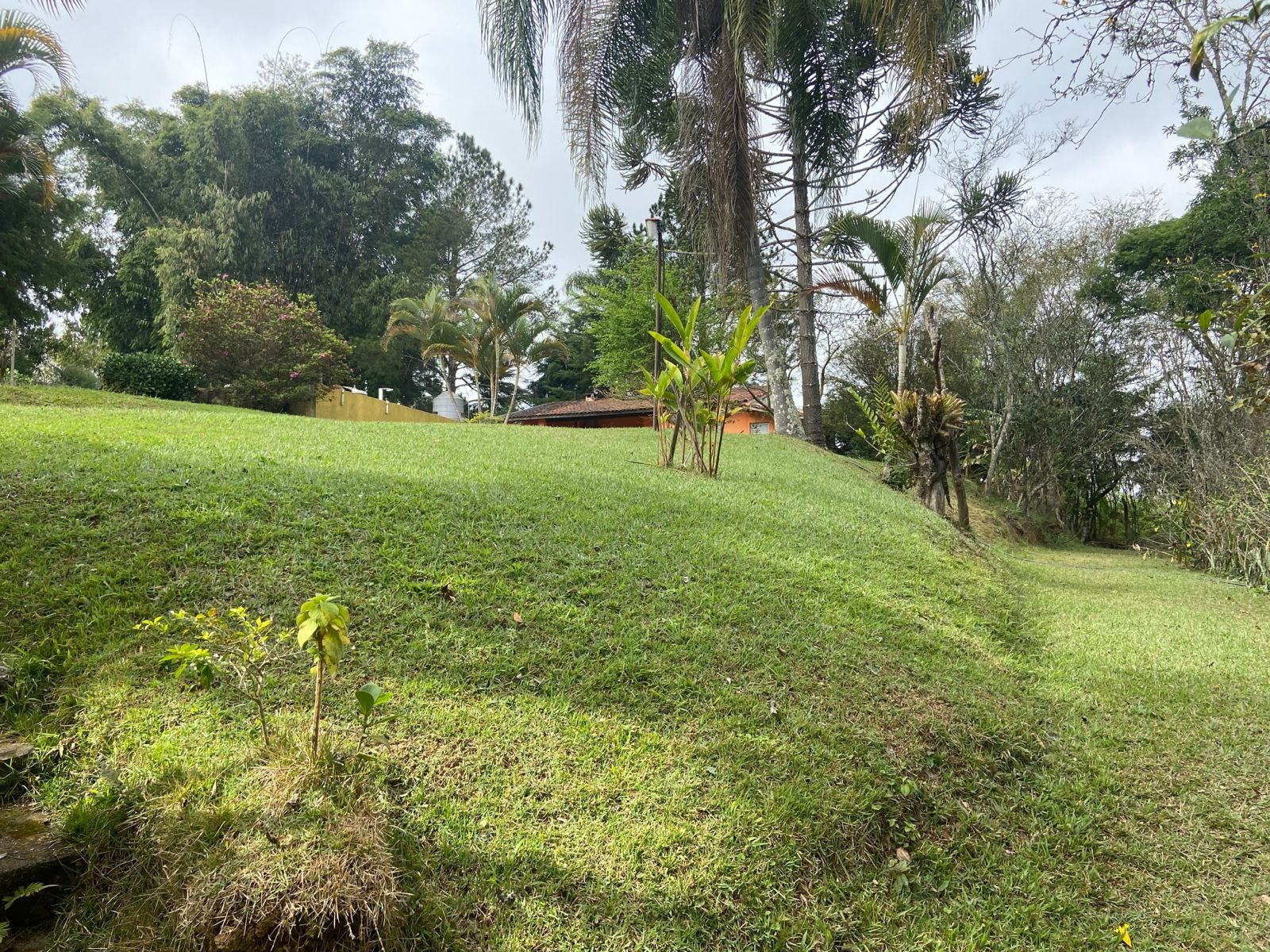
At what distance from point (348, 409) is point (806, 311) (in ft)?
42.3

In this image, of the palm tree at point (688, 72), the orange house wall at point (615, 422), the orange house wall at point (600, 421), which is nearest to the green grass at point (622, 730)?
the palm tree at point (688, 72)

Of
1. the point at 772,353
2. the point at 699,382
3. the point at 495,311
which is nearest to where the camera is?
the point at 699,382

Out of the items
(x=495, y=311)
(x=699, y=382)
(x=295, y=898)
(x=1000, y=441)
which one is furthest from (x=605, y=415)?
(x=295, y=898)

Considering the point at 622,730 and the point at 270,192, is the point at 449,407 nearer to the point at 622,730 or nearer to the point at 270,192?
the point at 270,192

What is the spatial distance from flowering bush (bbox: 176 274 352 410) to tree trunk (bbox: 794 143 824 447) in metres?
11.8

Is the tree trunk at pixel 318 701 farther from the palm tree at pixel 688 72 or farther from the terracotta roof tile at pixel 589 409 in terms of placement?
the terracotta roof tile at pixel 589 409

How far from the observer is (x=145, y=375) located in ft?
45.7

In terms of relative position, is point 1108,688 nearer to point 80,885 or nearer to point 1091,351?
point 80,885

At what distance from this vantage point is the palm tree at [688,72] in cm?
794

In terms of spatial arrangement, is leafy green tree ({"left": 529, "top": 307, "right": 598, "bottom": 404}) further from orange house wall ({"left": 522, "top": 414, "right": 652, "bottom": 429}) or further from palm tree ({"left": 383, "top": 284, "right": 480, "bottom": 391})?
palm tree ({"left": 383, "top": 284, "right": 480, "bottom": 391})

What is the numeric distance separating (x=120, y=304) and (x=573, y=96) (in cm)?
2295

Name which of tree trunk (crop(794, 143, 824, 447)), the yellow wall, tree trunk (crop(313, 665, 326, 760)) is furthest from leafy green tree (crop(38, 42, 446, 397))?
tree trunk (crop(313, 665, 326, 760))

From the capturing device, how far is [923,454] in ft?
27.5

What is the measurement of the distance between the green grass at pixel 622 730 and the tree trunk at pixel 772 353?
8.33 meters
